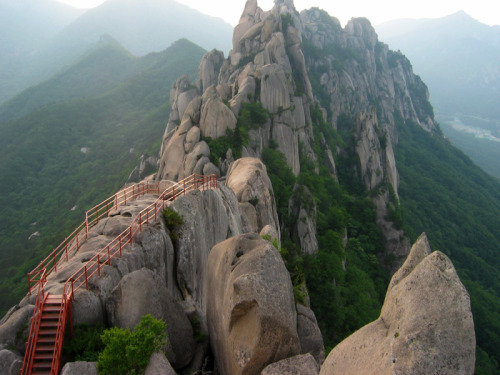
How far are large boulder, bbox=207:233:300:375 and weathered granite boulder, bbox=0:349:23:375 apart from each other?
5390mm

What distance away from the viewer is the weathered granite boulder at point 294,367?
9531 mm

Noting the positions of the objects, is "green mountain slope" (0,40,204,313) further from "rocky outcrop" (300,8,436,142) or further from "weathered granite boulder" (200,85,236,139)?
"rocky outcrop" (300,8,436,142)

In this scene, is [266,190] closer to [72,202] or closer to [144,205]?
[144,205]

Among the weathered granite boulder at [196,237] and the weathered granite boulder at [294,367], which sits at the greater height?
the weathered granite boulder at [294,367]

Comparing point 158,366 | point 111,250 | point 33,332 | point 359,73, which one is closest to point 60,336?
point 33,332

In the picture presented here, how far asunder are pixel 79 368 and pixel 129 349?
1297 millimetres

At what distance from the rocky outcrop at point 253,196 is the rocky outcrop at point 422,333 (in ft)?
52.8

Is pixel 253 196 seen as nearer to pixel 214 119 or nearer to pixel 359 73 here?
pixel 214 119

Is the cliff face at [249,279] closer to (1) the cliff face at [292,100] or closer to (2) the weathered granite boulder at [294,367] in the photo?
(2) the weathered granite boulder at [294,367]

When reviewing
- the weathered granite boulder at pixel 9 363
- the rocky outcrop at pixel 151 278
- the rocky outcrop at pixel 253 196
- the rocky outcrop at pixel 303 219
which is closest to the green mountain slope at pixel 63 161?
the rocky outcrop at pixel 253 196

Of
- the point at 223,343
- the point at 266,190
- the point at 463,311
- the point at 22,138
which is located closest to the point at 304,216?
the point at 266,190

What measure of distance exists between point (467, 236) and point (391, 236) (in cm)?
3085

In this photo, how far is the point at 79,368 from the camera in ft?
29.8

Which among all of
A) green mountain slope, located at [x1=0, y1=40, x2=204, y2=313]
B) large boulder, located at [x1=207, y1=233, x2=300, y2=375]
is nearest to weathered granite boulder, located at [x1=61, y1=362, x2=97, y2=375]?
large boulder, located at [x1=207, y1=233, x2=300, y2=375]
